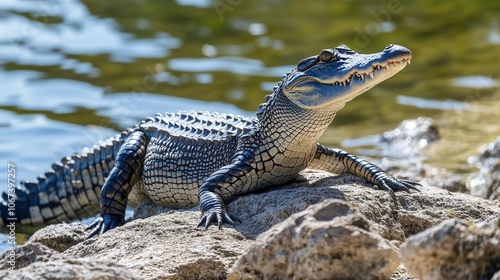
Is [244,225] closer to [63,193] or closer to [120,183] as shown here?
[120,183]

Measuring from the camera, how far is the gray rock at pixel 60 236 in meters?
5.91

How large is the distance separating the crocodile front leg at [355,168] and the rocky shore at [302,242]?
63mm

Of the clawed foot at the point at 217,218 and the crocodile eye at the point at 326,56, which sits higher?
the crocodile eye at the point at 326,56

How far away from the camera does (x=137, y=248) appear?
15.8 ft

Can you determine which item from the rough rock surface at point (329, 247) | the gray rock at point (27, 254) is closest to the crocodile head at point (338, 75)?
the rough rock surface at point (329, 247)

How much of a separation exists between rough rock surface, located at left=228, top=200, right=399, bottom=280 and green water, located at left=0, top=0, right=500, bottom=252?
5.76 metres

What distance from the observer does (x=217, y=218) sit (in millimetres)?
5043

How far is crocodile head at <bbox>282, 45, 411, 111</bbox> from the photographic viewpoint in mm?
5160

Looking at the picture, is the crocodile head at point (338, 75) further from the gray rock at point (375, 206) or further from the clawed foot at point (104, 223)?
the clawed foot at point (104, 223)

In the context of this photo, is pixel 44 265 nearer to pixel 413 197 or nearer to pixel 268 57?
pixel 413 197

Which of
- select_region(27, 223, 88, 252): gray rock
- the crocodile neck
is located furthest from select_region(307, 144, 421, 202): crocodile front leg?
select_region(27, 223, 88, 252): gray rock

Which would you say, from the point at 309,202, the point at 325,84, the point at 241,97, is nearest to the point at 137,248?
the point at 309,202

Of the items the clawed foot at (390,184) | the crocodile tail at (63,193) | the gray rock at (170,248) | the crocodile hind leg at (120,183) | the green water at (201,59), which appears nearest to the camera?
the gray rock at (170,248)

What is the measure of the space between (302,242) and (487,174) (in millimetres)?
4798
